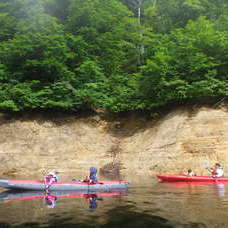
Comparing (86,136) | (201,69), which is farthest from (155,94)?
(86,136)

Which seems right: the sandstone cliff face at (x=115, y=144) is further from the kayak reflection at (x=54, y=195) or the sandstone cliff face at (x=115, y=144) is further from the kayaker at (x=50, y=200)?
the kayaker at (x=50, y=200)

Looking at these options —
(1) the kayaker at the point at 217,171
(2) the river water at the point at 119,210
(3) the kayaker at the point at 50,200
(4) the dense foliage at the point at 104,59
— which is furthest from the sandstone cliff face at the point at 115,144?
(2) the river water at the point at 119,210

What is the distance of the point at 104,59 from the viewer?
3344 cm

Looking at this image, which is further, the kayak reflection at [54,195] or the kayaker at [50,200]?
the kayak reflection at [54,195]

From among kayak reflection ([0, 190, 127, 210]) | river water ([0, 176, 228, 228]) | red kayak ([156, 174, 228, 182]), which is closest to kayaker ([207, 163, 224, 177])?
red kayak ([156, 174, 228, 182])

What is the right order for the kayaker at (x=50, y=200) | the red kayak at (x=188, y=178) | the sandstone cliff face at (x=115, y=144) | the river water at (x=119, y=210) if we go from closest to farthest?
the river water at (x=119, y=210)
the kayaker at (x=50, y=200)
the red kayak at (x=188, y=178)
the sandstone cliff face at (x=115, y=144)

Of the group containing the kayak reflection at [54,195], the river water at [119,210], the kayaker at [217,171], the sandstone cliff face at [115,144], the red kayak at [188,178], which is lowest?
the river water at [119,210]

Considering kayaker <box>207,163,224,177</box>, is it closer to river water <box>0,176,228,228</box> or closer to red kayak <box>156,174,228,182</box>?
red kayak <box>156,174,228,182</box>

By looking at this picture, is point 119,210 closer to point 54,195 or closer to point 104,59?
point 54,195

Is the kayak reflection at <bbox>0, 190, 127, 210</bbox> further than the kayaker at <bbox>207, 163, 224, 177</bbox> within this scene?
No

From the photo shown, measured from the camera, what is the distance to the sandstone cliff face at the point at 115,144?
74.1ft

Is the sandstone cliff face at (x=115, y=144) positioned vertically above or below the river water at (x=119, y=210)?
above

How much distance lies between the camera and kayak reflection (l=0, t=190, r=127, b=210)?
13.1 m

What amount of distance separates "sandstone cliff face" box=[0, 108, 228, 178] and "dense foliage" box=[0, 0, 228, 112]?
61.3 inches
